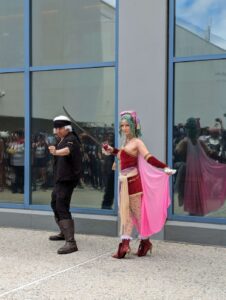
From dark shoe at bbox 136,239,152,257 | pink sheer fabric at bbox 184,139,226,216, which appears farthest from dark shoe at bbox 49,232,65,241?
pink sheer fabric at bbox 184,139,226,216

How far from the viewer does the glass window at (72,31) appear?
7.64 m

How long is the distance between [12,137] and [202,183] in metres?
3.26

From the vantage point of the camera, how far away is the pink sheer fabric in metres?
6.88

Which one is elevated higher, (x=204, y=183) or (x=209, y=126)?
(x=209, y=126)

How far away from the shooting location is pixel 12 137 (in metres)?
8.40

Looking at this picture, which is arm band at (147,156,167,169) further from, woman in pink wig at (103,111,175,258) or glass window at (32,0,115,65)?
glass window at (32,0,115,65)

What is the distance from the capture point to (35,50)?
8125 mm

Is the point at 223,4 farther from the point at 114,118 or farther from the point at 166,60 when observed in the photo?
the point at 114,118

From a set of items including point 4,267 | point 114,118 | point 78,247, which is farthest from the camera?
point 114,118

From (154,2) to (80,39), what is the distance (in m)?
1.44

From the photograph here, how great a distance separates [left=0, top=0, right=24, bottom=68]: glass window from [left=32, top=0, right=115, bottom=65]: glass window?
0.83 ft

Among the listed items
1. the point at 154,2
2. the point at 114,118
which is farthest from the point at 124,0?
the point at 114,118

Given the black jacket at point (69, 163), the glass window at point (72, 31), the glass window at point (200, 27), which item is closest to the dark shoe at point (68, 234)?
the black jacket at point (69, 163)

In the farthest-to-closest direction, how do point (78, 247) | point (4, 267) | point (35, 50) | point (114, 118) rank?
point (35, 50) → point (114, 118) → point (78, 247) → point (4, 267)
